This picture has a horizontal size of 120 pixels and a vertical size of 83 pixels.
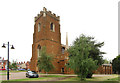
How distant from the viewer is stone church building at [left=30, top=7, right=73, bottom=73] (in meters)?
40.2

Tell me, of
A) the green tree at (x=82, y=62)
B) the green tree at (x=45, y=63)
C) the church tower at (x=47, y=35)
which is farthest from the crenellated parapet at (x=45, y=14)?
the green tree at (x=82, y=62)

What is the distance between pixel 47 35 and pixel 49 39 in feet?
4.82

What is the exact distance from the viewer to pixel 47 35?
40594 mm

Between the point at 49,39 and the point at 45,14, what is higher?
the point at 45,14

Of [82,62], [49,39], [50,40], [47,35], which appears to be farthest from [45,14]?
[82,62]

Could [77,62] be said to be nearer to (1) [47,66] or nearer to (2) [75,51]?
(2) [75,51]

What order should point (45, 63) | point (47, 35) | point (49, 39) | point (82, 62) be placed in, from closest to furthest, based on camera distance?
point (82, 62), point (45, 63), point (47, 35), point (49, 39)

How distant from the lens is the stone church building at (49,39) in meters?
40.2

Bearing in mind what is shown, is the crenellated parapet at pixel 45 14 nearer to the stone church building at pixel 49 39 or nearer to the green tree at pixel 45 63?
the stone church building at pixel 49 39

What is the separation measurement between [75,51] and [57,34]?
2662 cm

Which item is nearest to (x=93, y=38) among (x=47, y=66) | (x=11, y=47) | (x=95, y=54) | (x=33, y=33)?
(x=95, y=54)

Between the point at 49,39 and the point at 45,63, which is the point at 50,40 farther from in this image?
the point at 45,63

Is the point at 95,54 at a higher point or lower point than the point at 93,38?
lower

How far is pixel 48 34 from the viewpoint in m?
41.0
